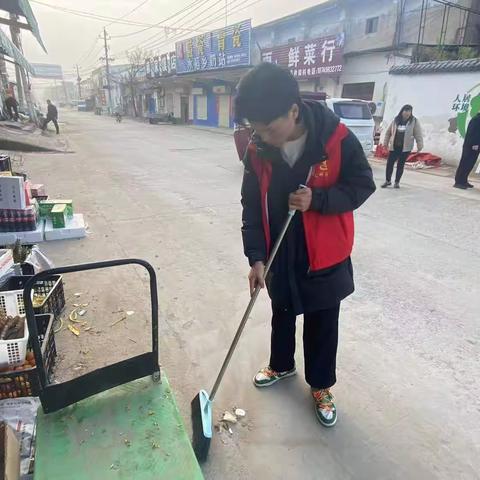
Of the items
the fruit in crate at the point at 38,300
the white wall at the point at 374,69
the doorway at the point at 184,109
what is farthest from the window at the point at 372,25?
the doorway at the point at 184,109

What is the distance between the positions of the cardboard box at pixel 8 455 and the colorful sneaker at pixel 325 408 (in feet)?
4.59

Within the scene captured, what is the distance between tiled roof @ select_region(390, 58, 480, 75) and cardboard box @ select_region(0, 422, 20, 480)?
11732 mm

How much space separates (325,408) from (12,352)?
164cm

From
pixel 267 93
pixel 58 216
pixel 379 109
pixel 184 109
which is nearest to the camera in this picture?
pixel 267 93

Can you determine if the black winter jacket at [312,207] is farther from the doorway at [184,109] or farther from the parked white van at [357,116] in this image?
the doorway at [184,109]

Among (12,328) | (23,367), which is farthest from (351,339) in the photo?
(12,328)

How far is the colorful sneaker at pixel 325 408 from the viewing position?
1.96m

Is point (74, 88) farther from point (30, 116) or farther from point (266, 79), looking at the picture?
point (266, 79)

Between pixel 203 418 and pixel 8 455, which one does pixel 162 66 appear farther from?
pixel 8 455

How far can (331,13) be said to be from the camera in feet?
55.2

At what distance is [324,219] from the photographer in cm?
166

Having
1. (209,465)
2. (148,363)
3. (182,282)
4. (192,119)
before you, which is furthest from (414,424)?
(192,119)

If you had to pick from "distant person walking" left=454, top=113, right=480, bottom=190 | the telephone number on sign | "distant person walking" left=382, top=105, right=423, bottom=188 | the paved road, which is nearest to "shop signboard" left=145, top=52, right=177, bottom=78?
the telephone number on sign

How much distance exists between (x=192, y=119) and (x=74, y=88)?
102371mm
